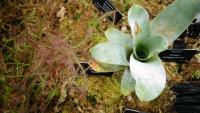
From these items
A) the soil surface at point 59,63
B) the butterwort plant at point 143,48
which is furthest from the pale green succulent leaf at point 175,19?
the soil surface at point 59,63

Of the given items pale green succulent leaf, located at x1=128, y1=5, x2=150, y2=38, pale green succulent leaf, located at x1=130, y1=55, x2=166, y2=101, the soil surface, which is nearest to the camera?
pale green succulent leaf, located at x1=130, y1=55, x2=166, y2=101

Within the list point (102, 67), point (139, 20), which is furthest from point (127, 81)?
point (139, 20)

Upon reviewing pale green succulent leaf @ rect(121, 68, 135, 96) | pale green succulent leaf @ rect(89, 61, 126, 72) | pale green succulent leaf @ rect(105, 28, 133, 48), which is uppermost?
pale green succulent leaf @ rect(105, 28, 133, 48)

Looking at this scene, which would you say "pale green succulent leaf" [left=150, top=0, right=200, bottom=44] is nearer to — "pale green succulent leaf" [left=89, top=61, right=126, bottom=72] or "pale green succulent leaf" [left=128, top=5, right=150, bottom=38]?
"pale green succulent leaf" [left=128, top=5, right=150, bottom=38]

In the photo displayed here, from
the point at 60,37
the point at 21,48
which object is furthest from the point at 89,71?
the point at 21,48

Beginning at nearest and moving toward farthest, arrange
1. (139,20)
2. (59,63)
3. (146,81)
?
1. (146,81)
2. (139,20)
3. (59,63)

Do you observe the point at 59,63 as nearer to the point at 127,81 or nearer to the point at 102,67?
the point at 102,67

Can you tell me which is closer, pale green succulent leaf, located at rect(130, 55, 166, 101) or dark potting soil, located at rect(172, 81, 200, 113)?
pale green succulent leaf, located at rect(130, 55, 166, 101)

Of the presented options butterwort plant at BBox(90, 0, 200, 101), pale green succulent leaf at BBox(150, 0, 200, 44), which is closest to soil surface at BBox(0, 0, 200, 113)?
butterwort plant at BBox(90, 0, 200, 101)
